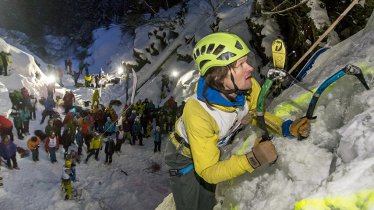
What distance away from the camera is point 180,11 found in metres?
31.1

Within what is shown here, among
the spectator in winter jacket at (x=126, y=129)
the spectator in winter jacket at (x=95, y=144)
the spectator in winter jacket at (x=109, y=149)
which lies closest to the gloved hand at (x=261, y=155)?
the spectator in winter jacket at (x=95, y=144)

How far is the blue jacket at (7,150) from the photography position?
41.3 ft

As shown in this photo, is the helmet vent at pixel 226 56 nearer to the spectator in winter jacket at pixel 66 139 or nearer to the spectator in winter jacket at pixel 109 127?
the spectator in winter jacket at pixel 66 139

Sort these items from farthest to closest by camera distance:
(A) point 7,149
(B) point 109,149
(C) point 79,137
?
(B) point 109,149
(C) point 79,137
(A) point 7,149

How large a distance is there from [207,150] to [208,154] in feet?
0.11

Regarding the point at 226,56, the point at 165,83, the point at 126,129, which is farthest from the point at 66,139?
the point at 226,56

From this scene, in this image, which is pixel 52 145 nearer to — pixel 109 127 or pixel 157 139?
pixel 109 127

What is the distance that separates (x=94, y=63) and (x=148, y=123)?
21.8 meters

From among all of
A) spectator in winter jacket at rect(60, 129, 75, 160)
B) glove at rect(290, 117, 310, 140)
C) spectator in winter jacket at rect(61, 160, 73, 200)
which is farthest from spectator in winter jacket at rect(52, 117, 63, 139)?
glove at rect(290, 117, 310, 140)

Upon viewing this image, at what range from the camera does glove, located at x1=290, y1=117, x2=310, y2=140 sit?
2.96 metres

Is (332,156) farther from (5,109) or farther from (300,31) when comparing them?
(5,109)

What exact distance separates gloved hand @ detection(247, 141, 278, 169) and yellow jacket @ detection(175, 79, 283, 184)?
0.05 metres

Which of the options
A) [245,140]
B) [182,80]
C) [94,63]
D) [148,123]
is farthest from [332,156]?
[94,63]

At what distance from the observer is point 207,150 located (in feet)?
9.51
